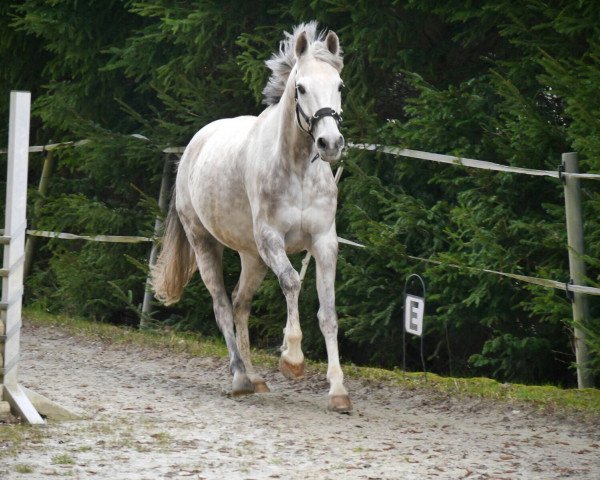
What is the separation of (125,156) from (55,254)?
6.29 ft

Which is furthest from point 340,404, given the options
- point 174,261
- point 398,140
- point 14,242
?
point 174,261

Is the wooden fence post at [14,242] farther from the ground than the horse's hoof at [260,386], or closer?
farther from the ground

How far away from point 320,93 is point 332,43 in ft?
1.74

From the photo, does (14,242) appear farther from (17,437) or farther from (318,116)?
(318,116)

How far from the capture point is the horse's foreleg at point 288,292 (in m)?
7.83

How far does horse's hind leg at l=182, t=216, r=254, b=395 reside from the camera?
911cm

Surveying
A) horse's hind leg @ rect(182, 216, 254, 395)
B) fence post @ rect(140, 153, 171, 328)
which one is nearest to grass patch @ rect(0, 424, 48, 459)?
horse's hind leg @ rect(182, 216, 254, 395)

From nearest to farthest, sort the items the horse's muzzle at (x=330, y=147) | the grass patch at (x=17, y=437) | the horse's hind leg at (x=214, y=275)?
the grass patch at (x=17, y=437), the horse's muzzle at (x=330, y=147), the horse's hind leg at (x=214, y=275)

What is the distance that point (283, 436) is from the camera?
22.9ft

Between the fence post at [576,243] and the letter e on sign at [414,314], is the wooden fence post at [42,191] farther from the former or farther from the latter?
the fence post at [576,243]

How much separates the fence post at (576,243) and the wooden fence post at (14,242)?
11.4ft

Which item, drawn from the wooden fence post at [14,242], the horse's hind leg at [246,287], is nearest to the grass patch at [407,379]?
the horse's hind leg at [246,287]

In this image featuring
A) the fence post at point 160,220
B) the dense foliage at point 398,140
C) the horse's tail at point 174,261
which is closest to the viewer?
the dense foliage at point 398,140

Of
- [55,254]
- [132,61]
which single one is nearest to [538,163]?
[132,61]
